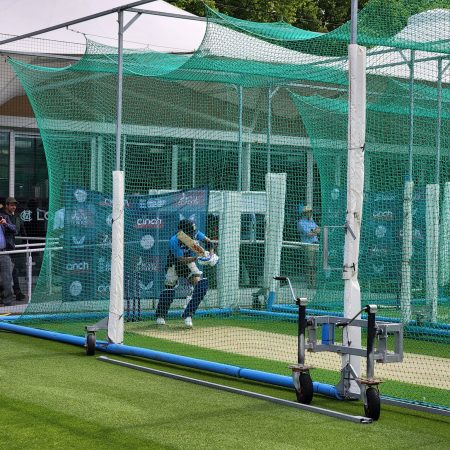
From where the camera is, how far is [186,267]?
12.7m

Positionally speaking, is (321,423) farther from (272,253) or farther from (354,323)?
(272,253)

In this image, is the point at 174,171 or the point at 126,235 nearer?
the point at 126,235

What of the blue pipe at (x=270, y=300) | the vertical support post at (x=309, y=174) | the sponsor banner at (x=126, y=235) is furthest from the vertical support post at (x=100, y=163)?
the blue pipe at (x=270, y=300)

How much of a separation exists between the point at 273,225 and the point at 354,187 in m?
6.32

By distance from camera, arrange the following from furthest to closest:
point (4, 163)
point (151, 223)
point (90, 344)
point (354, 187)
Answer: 1. point (4, 163)
2. point (151, 223)
3. point (90, 344)
4. point (354, 187)

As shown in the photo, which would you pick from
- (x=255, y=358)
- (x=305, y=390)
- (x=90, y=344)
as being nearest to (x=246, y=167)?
(x=255, y=358)

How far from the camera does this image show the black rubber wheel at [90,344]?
10172 mm

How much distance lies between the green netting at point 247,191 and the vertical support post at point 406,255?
0.7 inches

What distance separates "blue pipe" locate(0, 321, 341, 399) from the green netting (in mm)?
594

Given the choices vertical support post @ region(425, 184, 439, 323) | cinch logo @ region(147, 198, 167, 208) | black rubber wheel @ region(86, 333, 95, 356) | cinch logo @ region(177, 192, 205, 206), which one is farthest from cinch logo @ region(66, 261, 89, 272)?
vertical support post @ region(425, 184, 439, 323)

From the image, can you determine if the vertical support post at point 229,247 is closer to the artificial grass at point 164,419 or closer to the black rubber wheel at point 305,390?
the artificial grass at point 164,419

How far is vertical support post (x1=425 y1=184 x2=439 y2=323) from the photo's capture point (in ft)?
39.3

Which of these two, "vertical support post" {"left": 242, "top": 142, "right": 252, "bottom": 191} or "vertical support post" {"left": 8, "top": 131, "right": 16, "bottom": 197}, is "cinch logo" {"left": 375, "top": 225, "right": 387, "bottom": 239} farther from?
"vertical support post" {"left": 8, "top": 131, "right": 16, "bottom": 197}

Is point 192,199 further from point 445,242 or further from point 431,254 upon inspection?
point 445,242
